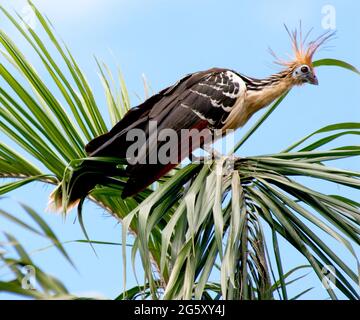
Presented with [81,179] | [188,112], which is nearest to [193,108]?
[188,112]

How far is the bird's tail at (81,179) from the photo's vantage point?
354 centimetres

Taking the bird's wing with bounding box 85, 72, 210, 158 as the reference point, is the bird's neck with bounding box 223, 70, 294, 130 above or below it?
above

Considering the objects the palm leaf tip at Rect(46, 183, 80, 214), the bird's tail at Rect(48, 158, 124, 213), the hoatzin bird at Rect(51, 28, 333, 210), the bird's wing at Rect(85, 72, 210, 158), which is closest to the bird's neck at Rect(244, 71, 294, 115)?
the hoatzin bird at Rect(51, 28, 333, 210)

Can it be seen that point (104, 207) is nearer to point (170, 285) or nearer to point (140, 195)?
point (140, 195)

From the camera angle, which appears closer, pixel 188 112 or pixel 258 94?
pixel 188 112

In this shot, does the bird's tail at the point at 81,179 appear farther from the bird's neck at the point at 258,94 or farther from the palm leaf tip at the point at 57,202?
the bird's neck at the point at 258,94

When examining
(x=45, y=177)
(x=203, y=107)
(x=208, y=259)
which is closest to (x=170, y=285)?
(x=208, y=259)

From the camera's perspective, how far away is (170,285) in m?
2.84

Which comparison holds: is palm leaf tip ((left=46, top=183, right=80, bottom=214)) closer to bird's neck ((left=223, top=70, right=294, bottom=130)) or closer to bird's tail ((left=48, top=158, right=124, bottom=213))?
bird's tail ((left=48, top=158, right=124, bottom=213))

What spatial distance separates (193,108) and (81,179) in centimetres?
95

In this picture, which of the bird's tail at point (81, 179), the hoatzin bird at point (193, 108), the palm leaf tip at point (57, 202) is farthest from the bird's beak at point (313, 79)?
the palm leaf tip at point (57, 202)

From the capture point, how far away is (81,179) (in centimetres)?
365

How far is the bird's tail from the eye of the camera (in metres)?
3.54

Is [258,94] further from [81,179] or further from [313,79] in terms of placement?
[81,179]
